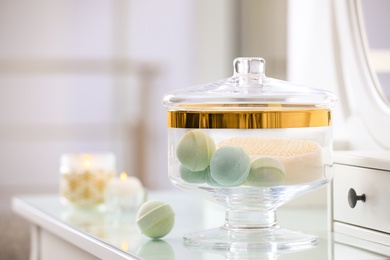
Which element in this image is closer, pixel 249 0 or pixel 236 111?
pixel 236 111

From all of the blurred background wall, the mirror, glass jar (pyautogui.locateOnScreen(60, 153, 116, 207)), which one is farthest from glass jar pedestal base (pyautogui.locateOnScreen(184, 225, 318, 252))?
the blurred background wall

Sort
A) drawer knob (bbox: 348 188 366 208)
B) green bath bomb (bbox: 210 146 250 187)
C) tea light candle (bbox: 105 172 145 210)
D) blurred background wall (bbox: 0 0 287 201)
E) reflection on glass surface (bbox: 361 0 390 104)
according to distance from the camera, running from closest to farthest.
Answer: green bath bomb (bbox: 210 146 250 187), drawer knob (bbox: 348 188 366 208), reflection on glass surface (bbox: 361 0 390 104), tea light candle (bbox: 105 172 145 210), blurred background wall (bbox: 0 0 287 201)

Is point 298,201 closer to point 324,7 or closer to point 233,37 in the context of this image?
point 324,7

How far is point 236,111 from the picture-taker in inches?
35.0

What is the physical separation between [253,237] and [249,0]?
294 centimetres

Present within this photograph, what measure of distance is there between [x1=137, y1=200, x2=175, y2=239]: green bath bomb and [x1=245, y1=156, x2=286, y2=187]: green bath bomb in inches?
6.2

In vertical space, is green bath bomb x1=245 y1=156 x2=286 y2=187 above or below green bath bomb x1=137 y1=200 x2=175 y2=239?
above

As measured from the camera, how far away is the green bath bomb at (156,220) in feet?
3.25

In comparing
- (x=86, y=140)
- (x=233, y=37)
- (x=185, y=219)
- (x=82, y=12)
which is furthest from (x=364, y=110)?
(x=82, y=12)

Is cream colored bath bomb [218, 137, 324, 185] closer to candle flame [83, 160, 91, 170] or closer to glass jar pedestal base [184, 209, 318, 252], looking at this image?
glass jar pedestal base [184, 209, 318, 252]

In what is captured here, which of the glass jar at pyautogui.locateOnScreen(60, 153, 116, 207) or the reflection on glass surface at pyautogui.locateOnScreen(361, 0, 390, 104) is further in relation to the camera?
the glass jar at pyautogui.locateOnScreen(60, 153, 116, 207)

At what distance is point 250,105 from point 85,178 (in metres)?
0.54

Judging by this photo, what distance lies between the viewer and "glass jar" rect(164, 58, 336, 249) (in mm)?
870

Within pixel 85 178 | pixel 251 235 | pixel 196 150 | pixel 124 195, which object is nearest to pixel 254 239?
pixel 251 235
